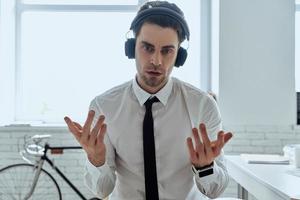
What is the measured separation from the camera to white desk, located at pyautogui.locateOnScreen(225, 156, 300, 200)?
147 cm

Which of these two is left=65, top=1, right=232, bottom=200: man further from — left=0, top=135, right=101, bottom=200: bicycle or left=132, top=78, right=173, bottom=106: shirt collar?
left=0, top=135, right=101, bottom=200: bicycle

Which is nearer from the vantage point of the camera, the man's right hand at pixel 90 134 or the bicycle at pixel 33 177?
the man's right hand at pixel 90 134

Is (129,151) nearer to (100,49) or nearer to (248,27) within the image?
(248,27)

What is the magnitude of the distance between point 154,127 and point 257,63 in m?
1.69

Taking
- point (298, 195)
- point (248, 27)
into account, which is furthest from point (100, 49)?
point (298, 195)

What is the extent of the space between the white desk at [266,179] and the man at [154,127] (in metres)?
0.35

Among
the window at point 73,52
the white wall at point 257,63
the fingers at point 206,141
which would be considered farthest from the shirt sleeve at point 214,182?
the window at point 73,52

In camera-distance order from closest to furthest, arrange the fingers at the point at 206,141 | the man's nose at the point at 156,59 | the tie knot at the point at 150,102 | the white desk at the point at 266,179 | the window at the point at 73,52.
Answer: the fingers at the point at 206,141 < the man's nose at the point at 156,59 < the tie knot at the point at 150,102 < the white desk at the point at 266,179 < the window at the point at 73,52

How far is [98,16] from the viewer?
3355 millimetres

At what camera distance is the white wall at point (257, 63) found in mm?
2756

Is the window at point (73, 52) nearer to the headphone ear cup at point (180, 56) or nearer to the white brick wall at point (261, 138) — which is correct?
the white brick wall at point (261, 138)

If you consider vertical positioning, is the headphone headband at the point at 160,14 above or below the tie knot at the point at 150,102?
above

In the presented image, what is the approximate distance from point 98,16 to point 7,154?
4.77ft

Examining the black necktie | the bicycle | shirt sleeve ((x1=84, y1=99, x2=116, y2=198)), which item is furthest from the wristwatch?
the bicycle
